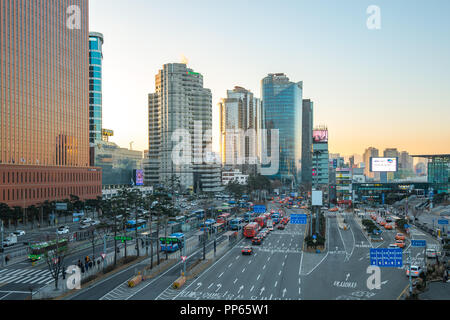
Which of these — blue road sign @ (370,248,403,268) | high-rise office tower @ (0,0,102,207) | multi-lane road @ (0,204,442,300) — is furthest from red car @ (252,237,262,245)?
high-rise office tower @ (0,0,102,207)

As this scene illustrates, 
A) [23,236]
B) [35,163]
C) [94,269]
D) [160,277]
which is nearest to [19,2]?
[35,163]

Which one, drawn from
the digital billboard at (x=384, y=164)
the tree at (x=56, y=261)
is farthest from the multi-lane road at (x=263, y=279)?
the digital billboard at (x=384, y=164)

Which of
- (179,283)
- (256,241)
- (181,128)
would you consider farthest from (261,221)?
(181,128)

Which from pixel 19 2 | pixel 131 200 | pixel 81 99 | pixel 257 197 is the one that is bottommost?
pixel 257 197

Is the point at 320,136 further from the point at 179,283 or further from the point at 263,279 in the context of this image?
the point at 179,283

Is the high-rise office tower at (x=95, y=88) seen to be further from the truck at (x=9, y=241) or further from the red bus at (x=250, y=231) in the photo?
the red bus at (x=250, y=231)

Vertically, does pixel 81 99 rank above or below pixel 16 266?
above

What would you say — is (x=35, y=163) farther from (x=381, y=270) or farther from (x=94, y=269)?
(x=381, y=270)

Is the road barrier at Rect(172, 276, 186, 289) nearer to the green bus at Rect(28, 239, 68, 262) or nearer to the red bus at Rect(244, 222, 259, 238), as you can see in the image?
the green bus at Rect(28, 239, 68, 262)
